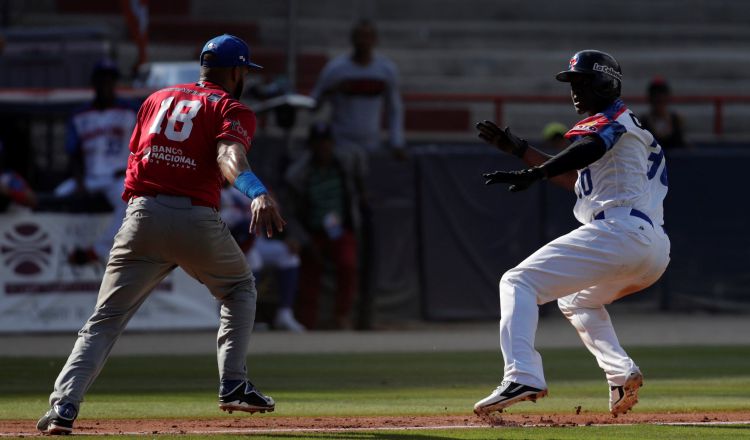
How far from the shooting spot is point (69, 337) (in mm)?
13688

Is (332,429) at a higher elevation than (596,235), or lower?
lower

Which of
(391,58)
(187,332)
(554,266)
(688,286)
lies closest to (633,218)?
(554,266)

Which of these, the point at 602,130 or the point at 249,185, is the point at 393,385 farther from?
the point at 249,185

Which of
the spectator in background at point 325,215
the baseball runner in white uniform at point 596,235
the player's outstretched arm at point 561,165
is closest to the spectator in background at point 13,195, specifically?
the spectator in background at point 325,215

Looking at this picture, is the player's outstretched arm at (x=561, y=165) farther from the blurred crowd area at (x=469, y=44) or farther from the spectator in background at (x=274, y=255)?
the blurred crowd area at (x=469, y=44)

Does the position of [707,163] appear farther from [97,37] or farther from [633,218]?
[633,218]

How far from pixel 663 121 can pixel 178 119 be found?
10.3 meters

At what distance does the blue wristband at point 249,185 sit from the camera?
6521 millimetres

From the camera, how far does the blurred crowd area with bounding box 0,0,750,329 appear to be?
14922 millimetres

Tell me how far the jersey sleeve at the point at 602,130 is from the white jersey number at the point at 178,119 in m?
2.02

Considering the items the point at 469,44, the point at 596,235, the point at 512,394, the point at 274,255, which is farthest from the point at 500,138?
the point at 469,44

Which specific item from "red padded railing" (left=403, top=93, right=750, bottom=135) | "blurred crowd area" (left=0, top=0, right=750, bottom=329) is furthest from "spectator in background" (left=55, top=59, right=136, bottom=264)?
"red padded railing" (left=403, top=93, right=750, bottom=135)

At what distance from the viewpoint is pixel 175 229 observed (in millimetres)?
7004

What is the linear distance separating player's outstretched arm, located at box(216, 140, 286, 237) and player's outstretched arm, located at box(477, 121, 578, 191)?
146 cm
